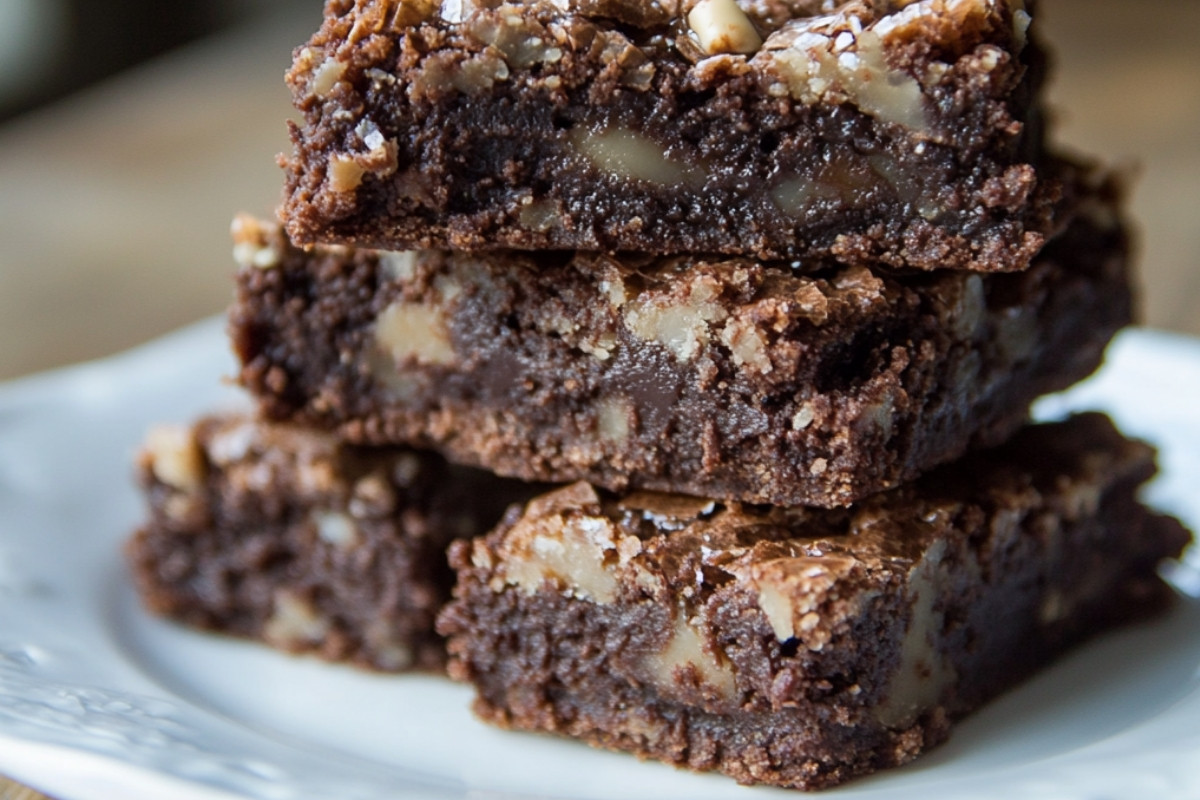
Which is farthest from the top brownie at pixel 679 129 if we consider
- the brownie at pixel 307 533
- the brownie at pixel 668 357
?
the brownie at pixel 307 533

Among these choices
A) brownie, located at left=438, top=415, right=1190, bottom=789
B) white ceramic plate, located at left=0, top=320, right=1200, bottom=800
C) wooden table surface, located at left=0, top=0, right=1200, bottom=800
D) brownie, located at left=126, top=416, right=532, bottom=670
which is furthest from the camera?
wooden table surface, located at left=0, top=0, right=1200, bottom=800

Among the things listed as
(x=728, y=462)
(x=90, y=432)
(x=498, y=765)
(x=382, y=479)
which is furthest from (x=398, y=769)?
(x=90, y=432)

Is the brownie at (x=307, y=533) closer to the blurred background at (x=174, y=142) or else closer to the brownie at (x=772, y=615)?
the brownie at (x=772, y=615)

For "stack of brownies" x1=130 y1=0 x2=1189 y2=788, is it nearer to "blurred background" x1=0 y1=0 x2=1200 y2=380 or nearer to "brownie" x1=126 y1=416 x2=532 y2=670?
"brownie" x1=126 y1=416 x2=532 y2=670

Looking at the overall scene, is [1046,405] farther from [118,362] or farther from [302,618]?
[118,362]

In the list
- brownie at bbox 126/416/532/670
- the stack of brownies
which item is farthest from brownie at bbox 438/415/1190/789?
brownie at bbox 126/416/532/670

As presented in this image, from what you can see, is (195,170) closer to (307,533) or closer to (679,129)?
(307,533)
